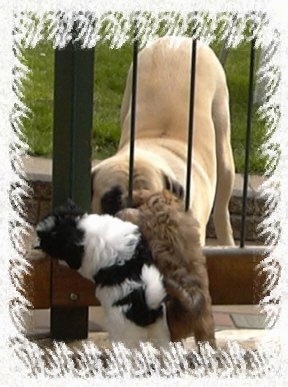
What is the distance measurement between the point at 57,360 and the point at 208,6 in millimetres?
1119

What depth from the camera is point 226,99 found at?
4.45m

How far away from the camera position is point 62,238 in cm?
252

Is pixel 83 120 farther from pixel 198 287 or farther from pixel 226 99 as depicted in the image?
pixel 226 99

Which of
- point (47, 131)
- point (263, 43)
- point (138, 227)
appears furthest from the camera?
point (47, 131)

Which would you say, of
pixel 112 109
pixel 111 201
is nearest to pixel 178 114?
pixel 111 201

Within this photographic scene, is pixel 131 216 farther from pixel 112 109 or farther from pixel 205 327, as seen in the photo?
pixel 112 109

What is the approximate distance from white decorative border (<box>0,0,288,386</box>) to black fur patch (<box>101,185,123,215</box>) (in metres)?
0.72

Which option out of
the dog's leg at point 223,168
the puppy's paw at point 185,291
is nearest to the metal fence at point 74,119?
the puppy's paw at point 185,291

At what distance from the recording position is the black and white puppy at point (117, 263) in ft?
8.27

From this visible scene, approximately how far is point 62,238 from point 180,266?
0.34m

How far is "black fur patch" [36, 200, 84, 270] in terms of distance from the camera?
2523 millimetres

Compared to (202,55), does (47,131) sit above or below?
below

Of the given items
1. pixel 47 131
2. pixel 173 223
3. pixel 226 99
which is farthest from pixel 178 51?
pixel 173 223

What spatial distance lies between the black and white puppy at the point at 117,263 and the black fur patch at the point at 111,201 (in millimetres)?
910
